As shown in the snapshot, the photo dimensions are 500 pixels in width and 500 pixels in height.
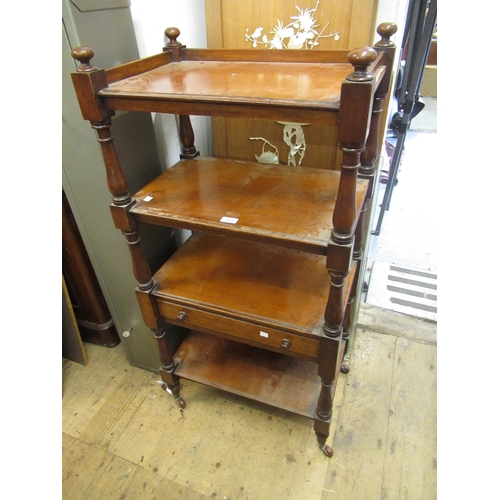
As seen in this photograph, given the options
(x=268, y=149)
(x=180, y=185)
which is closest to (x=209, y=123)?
(x=268, y=149)

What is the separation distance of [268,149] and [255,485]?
1179 millimetres

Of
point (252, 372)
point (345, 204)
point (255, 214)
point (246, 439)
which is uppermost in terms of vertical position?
point (345, 204)

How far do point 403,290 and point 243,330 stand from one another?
1.19m

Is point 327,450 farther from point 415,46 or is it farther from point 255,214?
point 415,46

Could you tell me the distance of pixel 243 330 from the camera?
3.72ft

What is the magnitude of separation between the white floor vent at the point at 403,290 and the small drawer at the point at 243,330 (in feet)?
3.15

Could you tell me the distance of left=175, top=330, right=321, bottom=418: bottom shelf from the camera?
1.29 metres

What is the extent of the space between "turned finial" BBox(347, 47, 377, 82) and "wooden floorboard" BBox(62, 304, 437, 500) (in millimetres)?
1242

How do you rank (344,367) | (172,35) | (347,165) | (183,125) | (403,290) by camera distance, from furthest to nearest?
(403,290)
(344,367)
(183,125)
(172,35)
(347,165)

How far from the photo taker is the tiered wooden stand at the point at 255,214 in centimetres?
81

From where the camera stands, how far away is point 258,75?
0.97 m

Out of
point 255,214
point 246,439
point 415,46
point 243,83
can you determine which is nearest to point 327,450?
point 246,439

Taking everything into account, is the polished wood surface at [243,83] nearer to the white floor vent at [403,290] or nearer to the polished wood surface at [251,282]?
the polished wood surface at [251,282]
